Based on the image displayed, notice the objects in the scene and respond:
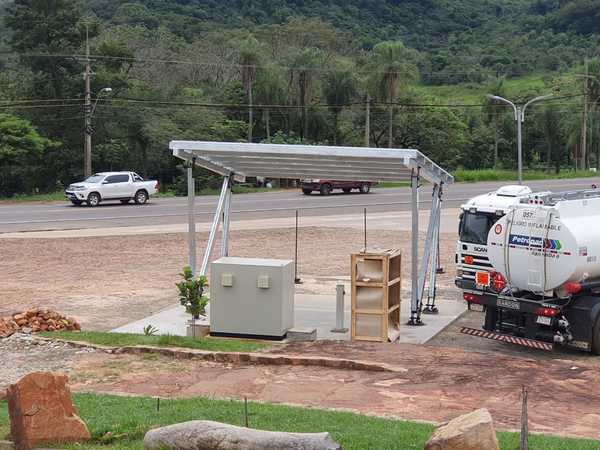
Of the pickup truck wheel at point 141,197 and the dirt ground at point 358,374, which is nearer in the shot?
the dirt ground at point 358,374

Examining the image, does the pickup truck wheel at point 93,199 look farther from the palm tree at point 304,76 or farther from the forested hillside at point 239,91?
the palm tree at point 304,76

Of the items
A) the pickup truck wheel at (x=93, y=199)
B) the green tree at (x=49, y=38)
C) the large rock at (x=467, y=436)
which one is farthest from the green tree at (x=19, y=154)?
the large rock at (x=467, y=436)

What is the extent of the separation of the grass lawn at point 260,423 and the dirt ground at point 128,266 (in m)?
7.54

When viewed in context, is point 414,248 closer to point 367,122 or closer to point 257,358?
point 257,358

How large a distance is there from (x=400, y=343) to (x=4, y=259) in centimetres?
1592

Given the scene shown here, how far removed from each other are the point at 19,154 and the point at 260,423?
158 ft

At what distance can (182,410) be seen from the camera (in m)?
10.8

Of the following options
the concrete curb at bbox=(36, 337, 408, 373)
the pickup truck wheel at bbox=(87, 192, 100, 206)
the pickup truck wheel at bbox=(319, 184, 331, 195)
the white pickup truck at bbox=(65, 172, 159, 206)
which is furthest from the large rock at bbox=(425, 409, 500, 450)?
the pickup truck wheel at bbox=(319, 184, 331, 195)

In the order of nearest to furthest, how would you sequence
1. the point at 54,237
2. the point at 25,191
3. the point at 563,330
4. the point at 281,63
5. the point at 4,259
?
1. the point at 563,330
2. the point at 4,259
3. the point at 54,237
4. the point at 25,191
5. the point at 281,63

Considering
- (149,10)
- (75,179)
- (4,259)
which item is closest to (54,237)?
(4,259)

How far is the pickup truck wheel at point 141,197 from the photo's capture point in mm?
48188

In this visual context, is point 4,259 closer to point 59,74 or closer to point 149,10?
point 59,74

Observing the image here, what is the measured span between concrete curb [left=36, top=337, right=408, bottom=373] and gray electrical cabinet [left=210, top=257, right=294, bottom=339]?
6.02 ft

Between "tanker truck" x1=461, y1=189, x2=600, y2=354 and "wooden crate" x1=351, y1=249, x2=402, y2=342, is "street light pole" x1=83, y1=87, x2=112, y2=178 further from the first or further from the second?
"tanker truck" x1=461, y1=189, x2=600, y2=354
